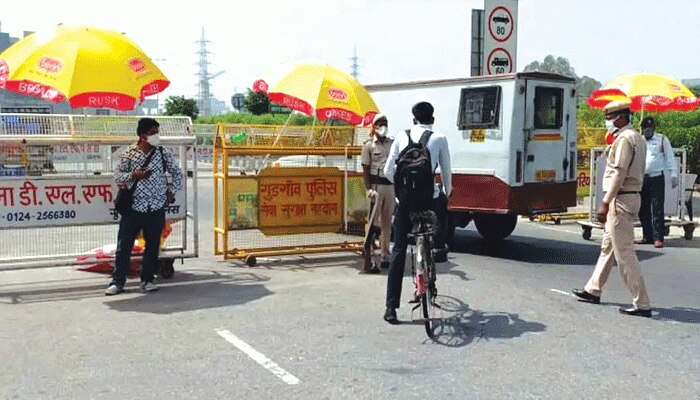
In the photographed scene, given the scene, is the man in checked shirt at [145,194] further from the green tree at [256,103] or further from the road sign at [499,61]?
the green tree at [256,103]

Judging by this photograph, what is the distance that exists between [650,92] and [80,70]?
10322 millimetres

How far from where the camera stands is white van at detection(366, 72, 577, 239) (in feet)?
34.8

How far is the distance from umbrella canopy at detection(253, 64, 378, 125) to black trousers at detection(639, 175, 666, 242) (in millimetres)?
4525

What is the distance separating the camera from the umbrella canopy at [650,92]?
45.9 feet

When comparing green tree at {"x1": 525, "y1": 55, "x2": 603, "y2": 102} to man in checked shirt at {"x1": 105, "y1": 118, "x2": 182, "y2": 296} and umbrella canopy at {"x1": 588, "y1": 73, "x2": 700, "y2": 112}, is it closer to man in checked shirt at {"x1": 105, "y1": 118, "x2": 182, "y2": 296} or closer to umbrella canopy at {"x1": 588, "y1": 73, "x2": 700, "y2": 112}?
umbrella canopy at {"x1": 588, "y1": 73, "x2": 700, "y2": 112}

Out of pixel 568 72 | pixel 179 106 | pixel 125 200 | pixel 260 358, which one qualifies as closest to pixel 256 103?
pixel 179 106

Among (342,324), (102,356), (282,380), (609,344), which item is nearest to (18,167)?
(102,356)

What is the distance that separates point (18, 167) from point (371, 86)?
658 cm

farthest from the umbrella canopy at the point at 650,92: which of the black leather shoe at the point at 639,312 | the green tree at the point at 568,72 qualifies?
the black leather shoe at the point at 639,312

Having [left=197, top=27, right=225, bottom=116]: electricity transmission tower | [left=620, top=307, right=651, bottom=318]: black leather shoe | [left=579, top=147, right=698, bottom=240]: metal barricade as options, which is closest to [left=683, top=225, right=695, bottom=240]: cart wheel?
[left=579, top=147, right=698, bottom=240]: metal barricade

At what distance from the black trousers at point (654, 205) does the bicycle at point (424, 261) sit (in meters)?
6.14

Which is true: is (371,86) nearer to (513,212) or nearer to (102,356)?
(513,212)

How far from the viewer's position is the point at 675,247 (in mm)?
11656

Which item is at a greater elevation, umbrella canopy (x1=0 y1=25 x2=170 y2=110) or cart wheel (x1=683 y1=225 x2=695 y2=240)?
umbrella canopy (x1=0 y1=25 x2=170 y2=110)
